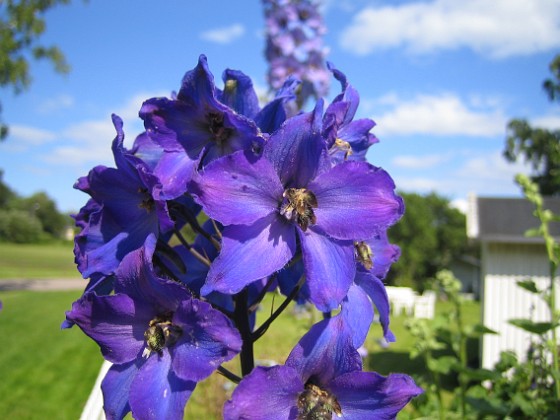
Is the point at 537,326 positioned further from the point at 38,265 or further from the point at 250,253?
the point at 38,265

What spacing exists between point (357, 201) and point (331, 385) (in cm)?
36

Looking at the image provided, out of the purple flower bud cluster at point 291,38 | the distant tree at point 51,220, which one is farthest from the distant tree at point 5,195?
the purple flower bud cluster at point 291,38

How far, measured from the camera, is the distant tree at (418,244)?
35562 millimetres

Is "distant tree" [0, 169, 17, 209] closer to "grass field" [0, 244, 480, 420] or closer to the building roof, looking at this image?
"grass field" [0, 244, 480, 420]

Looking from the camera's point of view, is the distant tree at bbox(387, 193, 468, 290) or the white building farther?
the distant tree at bbox(387, 193, 468, 290)

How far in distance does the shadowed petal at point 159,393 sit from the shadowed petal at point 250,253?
18cm

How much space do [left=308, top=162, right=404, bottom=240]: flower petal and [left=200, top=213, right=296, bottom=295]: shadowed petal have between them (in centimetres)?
8

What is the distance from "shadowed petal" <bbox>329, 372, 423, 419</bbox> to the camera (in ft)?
3.18

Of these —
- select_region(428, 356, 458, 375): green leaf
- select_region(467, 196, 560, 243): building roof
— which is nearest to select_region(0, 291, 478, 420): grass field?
select_region(428, 356, 458, 375): green leaf

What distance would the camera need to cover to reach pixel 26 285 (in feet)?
72.5

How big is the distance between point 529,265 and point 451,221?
36508 millimetres

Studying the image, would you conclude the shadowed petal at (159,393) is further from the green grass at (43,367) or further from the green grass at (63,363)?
the green grass at (43,367)

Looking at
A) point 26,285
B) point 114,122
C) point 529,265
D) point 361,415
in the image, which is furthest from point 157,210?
point 26,285

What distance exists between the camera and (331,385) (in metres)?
1.01
